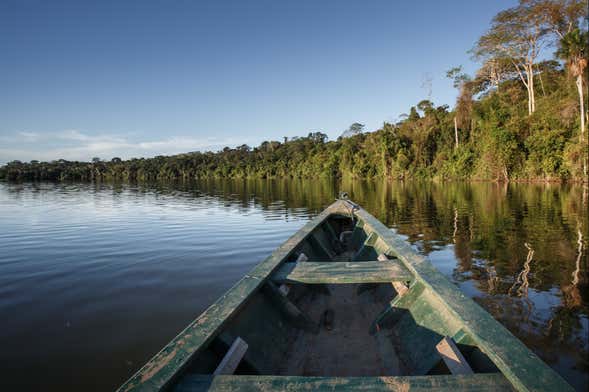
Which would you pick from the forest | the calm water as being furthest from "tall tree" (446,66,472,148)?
the calm water

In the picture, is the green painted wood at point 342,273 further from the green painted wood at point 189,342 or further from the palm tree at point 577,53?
the palm tree at point 577,53

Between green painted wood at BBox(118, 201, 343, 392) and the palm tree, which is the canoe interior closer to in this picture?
green painted wood at BBox(118, 201, 343, 392)

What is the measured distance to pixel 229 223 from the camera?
11.8 metres

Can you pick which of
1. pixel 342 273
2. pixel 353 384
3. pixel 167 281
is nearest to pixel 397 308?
pixel 342 273

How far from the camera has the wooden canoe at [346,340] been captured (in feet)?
5.14

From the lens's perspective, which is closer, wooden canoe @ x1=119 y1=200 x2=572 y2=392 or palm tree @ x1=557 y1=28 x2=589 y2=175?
wooden canoe @ x1=119 y1=200 x2=572 y2=392

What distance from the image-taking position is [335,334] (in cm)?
336

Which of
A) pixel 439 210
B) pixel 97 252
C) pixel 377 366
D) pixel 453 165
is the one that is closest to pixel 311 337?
pixel 377 366

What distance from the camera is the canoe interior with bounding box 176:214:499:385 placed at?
220cm

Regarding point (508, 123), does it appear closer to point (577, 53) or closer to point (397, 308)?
point (577, 53)

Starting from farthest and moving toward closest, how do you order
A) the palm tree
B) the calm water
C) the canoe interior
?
the palm tree
the calm water
the canoe interior

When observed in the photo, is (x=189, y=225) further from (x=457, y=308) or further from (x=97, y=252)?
(x=457, y=308)

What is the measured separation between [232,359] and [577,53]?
109 ft

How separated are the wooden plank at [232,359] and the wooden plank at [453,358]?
1.27 m
